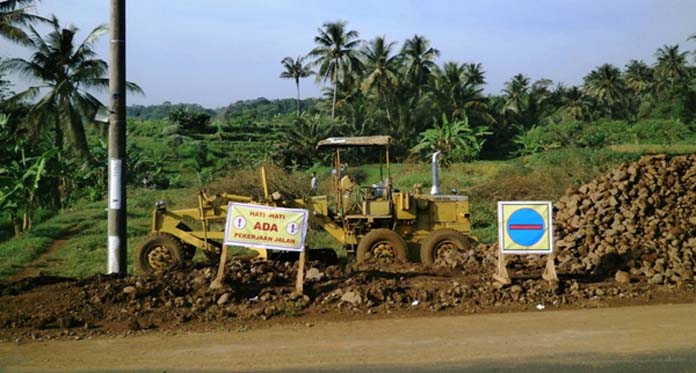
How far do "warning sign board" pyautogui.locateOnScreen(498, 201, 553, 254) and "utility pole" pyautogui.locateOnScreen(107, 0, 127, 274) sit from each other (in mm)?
5551

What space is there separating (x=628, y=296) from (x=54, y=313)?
7406 mm

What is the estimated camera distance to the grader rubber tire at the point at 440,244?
12.7 m

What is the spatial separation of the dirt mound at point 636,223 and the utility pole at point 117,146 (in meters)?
6.77

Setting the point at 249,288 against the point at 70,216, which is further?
the point at 70,216

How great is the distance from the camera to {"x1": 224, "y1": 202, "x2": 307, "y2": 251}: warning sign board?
31.0 ft

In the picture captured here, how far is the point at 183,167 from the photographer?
4825cm

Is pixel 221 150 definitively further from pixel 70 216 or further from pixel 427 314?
pixel 427 314

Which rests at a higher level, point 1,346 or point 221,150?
point 221,150

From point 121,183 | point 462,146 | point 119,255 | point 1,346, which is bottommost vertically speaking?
point 1,346

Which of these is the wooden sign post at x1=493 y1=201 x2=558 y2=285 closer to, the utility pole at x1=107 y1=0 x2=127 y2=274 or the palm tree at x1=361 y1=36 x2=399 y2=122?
the utility pole at x1=107 y1=0 x2=127 y2=274

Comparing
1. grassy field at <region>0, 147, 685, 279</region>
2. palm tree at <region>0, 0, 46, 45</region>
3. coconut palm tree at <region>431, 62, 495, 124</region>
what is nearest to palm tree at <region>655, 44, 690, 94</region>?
coconut palm tree at <region>431, 62, 495, 124</region>

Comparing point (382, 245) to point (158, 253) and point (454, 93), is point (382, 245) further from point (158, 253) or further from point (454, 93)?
→ point (454, 93)

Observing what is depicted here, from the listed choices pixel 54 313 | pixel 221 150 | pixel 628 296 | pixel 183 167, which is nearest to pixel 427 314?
pixel 628 296

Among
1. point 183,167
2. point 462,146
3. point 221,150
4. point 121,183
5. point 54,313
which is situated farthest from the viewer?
point 221,150
